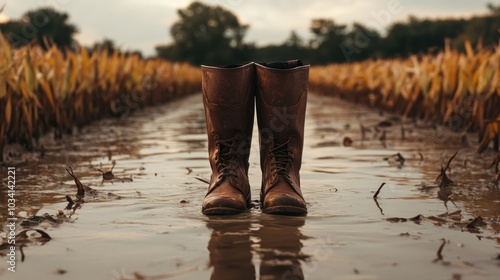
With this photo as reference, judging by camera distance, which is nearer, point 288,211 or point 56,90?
point 288,211

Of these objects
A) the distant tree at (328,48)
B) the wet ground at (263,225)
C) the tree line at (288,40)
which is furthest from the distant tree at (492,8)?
the wet ground at (263,225)

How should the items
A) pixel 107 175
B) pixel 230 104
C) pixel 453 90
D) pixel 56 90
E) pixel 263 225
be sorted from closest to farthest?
pixel 263 225, pixel 230 104, pixel 107 175, pixel 56 90, pixel 453 90

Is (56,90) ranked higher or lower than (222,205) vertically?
higher

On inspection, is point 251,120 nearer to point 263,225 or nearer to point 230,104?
point 230,104

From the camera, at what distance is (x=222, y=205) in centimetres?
274

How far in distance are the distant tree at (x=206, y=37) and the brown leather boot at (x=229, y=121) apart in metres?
68.1

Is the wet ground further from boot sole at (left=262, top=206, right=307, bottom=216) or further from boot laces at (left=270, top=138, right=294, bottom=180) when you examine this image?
boot laces at (left=270, top=138, right=294, bottom=180)

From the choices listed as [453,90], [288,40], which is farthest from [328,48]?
[453,90]

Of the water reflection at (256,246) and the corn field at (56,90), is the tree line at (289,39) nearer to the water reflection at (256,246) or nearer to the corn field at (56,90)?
the corn field at (56,90)

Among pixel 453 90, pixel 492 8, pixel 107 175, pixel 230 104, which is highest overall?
pixel 492 8

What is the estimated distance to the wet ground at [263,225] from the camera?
1939mm

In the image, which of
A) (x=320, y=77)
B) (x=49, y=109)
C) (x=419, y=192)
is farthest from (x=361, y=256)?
(x=320, y=77)

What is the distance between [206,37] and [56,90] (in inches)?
2730

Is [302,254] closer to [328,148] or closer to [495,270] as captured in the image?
[495,270]
